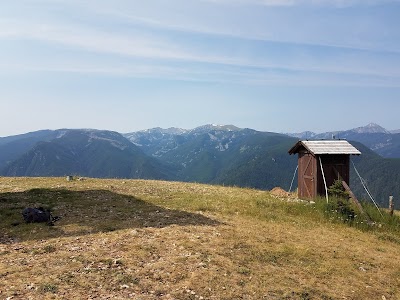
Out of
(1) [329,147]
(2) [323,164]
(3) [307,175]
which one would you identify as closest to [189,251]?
(2) [323,164]

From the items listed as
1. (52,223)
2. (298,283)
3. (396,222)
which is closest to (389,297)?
(298,283)

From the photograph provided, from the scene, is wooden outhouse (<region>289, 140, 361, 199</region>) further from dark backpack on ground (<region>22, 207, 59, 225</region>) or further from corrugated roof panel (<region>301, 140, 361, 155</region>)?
dark backpack on ground (<region>22, 207, 59, 225</region>)

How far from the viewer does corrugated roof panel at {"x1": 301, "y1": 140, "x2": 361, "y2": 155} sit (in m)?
31.5

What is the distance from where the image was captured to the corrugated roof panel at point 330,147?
31.5 metres

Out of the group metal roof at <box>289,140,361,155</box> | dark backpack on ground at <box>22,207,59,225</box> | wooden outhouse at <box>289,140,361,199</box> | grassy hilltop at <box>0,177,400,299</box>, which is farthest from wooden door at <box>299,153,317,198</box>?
dark backpack on ground at <box>22,207,59,225</box>

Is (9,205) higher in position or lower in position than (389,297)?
higher

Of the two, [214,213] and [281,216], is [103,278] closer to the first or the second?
[214,213]

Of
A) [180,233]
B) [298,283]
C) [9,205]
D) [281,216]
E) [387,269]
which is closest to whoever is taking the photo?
[298,283]

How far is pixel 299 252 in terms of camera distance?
650 inches

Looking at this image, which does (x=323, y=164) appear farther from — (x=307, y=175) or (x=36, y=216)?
(x=36, y=216)

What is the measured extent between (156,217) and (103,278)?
9.28m

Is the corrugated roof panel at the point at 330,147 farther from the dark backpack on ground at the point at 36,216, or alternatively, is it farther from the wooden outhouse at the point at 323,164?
the dark backpack on ground at the point at 36,216

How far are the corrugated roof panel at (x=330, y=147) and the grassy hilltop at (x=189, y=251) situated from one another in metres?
6.74

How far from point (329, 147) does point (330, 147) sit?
3.8 inches
